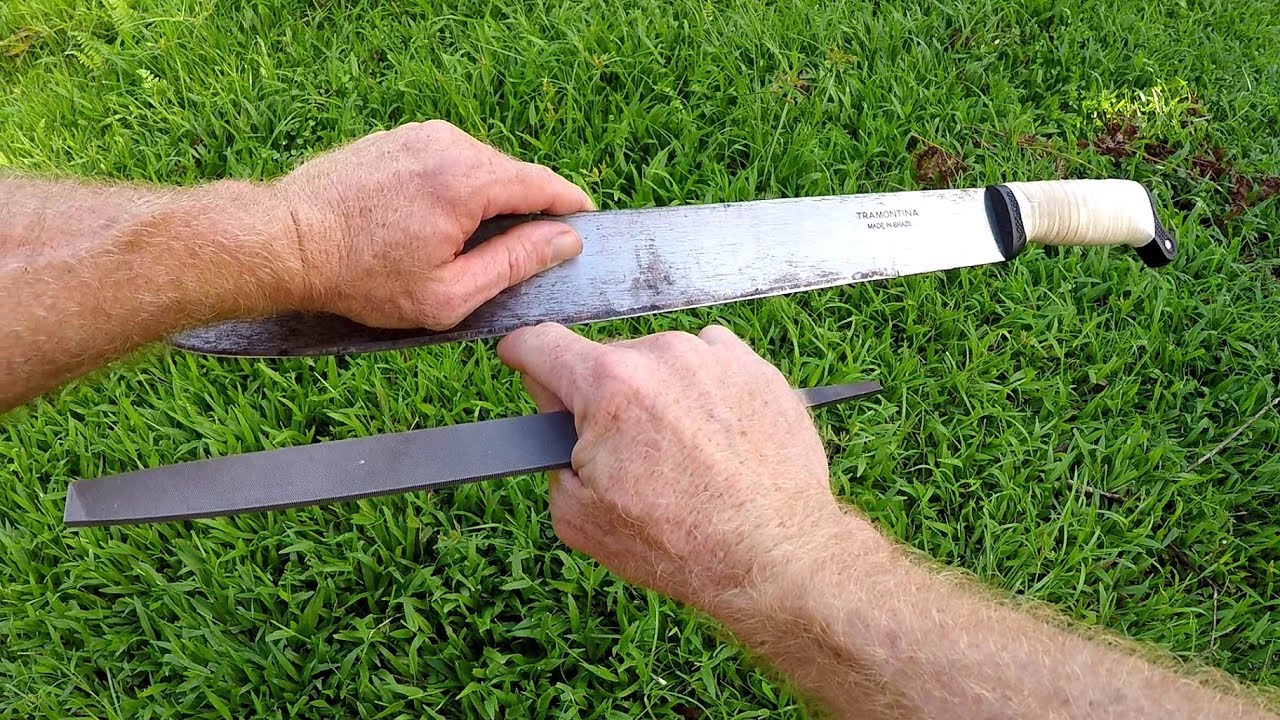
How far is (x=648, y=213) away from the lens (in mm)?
1939

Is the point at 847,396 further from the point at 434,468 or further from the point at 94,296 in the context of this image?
the point at 94,296

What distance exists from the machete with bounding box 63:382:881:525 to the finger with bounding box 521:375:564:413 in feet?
0.29

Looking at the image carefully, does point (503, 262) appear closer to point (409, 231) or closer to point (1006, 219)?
point (409, 231)

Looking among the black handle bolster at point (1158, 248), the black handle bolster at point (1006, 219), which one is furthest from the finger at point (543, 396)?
the black handle bolster at point (1158, 248)

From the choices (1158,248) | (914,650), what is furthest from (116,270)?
(1158,248)

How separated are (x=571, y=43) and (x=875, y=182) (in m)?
1.23

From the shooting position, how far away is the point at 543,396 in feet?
5.41

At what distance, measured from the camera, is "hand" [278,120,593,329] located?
5.50 feet

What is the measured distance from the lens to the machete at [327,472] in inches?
56.9

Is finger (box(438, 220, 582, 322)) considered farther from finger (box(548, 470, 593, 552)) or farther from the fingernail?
finger (box(548, 470, 593, 552))

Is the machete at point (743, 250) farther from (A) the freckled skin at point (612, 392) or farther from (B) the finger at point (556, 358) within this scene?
(B) the finger at point (556, 358)

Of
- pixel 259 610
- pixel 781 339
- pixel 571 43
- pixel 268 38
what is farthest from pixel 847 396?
pixel 268 38

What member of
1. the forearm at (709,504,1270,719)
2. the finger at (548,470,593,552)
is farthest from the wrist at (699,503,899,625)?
the finger at (548,470,593,552)

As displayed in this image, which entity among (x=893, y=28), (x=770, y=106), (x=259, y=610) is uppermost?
(x=893, y=28)
